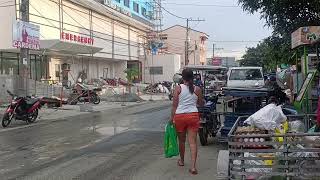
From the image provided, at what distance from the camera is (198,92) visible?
376 inches

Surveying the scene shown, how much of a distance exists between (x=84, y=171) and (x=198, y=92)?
2482mm

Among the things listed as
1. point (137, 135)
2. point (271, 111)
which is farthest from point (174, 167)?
point (137, 135)

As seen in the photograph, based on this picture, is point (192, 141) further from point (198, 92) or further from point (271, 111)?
point (271, 111)

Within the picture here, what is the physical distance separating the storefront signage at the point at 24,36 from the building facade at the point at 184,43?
7093 centimetres

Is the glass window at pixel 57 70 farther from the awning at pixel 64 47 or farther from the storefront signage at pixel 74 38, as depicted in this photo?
the storefront signage at pixel 74 38

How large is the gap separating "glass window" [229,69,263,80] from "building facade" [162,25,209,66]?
68.1 m

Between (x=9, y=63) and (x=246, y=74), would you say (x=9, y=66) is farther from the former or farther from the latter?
(x=246, y=74)

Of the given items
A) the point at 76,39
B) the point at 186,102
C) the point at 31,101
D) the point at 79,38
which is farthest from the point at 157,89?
the point at 186,102

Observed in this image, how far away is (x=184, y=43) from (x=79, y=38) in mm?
62619

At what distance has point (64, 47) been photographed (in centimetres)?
3825

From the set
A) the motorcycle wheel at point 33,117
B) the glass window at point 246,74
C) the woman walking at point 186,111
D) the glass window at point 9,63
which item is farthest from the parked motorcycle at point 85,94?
the woman walking at point 186,111

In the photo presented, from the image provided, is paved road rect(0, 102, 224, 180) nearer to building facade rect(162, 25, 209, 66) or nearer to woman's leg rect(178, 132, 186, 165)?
woman's leg rect(178, 132, 186, 165)

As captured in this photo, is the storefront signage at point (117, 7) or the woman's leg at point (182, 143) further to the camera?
the storefront signage at point (117, 7)

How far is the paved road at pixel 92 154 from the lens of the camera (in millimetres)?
9156
